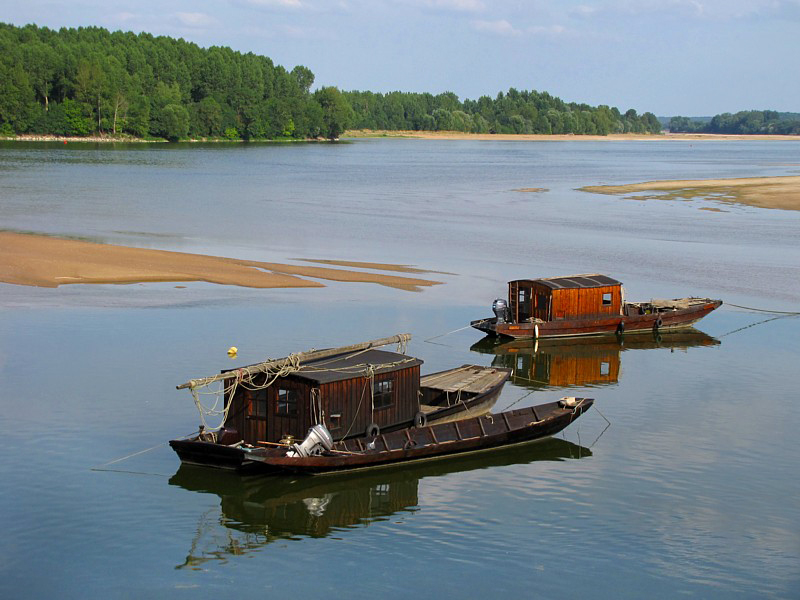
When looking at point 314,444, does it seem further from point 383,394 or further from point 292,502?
point 383,394

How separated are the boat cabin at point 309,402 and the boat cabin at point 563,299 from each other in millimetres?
18303

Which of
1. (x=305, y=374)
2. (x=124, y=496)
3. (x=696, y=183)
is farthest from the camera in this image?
(x=696, y=183)

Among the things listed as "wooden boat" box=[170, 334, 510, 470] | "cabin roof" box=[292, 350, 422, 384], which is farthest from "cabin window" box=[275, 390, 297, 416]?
"cabin roof" box=[292, 350, 422, 384]

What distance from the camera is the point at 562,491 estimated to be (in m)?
29.5

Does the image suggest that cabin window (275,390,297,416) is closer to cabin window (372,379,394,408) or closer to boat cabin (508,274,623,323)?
cabin window (372,379,394,408)

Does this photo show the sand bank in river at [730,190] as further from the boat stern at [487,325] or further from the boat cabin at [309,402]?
the boat cabin at [309,402]

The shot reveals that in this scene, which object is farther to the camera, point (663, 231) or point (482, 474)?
point (663, 231)

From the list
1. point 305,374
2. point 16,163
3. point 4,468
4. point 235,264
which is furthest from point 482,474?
point 16,163

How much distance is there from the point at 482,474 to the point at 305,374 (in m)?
6.20

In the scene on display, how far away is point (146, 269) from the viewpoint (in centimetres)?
6219

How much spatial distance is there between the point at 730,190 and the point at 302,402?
342ft

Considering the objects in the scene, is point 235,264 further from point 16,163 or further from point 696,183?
point 16,163

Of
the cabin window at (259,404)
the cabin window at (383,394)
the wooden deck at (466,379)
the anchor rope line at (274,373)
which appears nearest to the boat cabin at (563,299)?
the wooden deck at (466,379)

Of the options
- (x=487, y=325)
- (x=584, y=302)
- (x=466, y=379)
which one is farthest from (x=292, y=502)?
(x=584, y=302)
